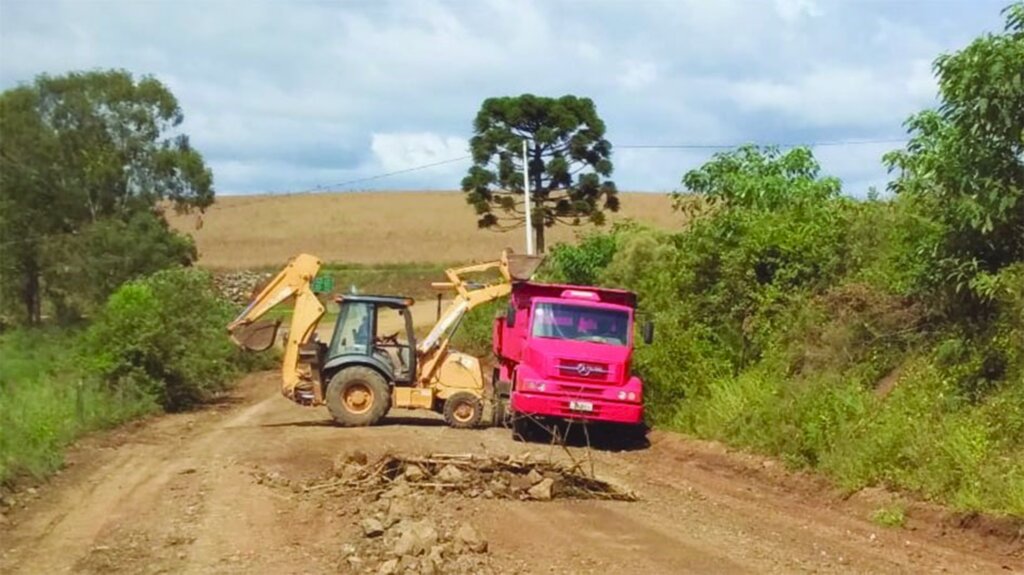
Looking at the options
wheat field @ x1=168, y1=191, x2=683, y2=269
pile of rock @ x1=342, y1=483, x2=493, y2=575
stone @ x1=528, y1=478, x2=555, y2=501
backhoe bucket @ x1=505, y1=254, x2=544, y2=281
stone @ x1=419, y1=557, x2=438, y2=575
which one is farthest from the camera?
wheat field @ x1=168, y1=191, x2=683, y2=269

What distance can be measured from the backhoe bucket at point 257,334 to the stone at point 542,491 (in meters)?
10.3

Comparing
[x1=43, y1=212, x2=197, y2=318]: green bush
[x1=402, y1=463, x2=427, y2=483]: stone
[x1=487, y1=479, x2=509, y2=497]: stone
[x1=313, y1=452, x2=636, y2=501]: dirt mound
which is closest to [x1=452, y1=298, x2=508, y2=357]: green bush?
[x1=43, y1=212, x2=197, y2=318]: green bush

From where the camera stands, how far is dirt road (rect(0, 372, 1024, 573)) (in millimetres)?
11633

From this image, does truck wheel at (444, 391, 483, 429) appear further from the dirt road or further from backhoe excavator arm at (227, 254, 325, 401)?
the dirt road

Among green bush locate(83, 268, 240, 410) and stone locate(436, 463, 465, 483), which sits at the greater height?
green bush locate(83, 268, 240, 410)

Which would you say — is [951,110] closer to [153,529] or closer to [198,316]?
[153,529]

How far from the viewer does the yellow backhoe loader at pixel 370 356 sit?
78.1ft

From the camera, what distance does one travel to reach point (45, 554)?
485 inches

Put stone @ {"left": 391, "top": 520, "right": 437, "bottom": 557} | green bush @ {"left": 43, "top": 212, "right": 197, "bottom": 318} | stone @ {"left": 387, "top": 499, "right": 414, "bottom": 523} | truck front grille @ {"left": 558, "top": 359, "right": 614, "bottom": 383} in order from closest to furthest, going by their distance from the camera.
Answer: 1. stone @ {"left": 391, "top": 520, "right": 437, "bottom": 557}
2. stone @ {"left": 387, "top": 499, "right": 414, "bottom": 523}
3. truck front grille @ {"left": 558, "top": 359, "right": 614, "bottom": 383}
4. green bush @ {"left": 43, "top": 212, "right": 197, "bottom": 318}

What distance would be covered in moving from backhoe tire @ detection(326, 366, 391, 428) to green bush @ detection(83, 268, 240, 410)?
5.96m

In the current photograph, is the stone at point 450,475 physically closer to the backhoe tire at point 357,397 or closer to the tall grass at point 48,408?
the tall grass at point 48,408

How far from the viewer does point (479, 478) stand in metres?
15.7

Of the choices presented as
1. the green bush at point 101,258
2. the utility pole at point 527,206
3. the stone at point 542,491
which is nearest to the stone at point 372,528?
the stone at point 542,491

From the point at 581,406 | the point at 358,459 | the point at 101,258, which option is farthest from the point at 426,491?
the point at 101,258
